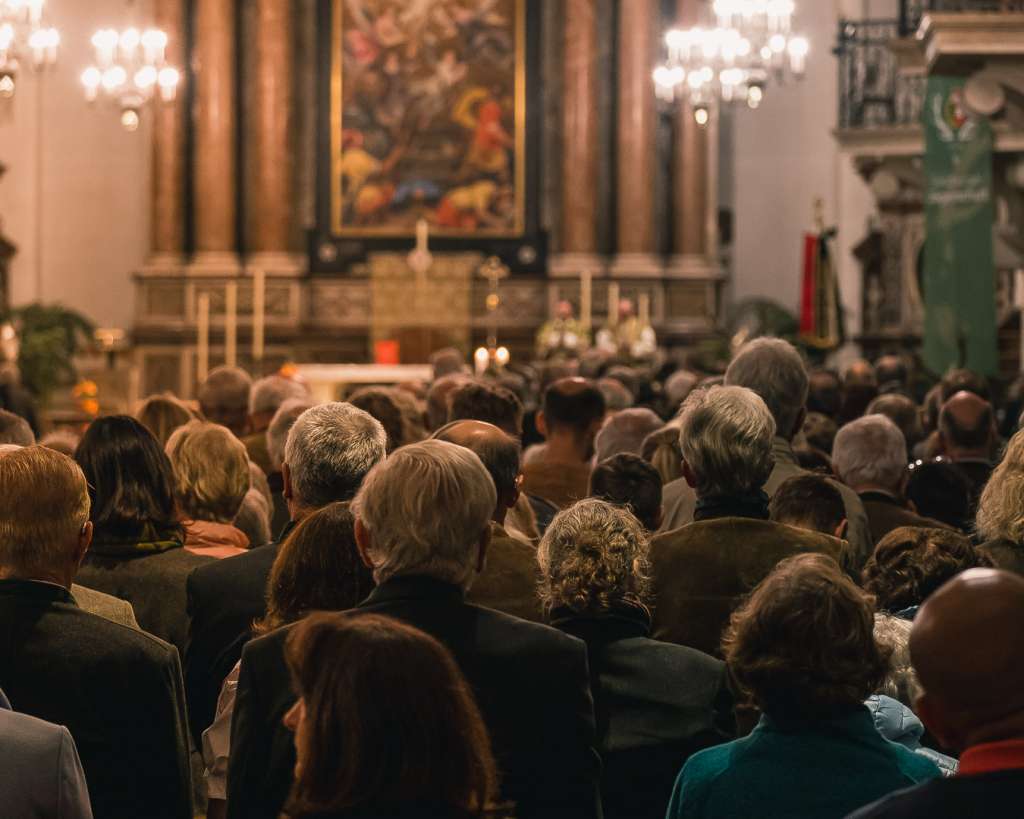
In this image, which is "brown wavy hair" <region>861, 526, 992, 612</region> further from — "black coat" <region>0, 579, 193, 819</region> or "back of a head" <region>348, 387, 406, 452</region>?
"back of a head" <region>348, 387, 406, 452</region>

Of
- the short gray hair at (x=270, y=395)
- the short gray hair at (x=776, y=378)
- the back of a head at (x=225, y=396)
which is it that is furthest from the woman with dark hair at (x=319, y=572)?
the back of a head at (x=225, y=396)

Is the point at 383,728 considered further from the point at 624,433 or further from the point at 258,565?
the point at 624,433

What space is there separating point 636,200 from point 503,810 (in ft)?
63.3

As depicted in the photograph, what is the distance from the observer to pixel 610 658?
403 centimetres

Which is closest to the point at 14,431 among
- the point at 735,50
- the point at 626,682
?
the point at 626,682

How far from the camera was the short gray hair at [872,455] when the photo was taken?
6523mm

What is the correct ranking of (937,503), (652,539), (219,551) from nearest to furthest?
1. (652,539)
2. (219,551)
3. (937,503)

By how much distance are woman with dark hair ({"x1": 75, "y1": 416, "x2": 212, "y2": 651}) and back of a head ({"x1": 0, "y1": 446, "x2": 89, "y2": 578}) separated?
1.26 meters

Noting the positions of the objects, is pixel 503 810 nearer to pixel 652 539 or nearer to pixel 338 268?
pixel 652 539

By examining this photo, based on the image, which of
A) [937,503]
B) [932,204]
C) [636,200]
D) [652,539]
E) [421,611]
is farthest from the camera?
[636,200]

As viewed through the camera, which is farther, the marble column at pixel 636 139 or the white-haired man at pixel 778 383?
the marble column at pixel 636 139

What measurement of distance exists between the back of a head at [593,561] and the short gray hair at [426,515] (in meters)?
0.67

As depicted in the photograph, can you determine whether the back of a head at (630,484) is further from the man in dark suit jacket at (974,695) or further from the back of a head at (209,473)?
the man in dark suit jacket at (974,695)

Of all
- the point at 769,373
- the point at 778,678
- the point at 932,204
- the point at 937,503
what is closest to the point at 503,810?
the point at 778,678
